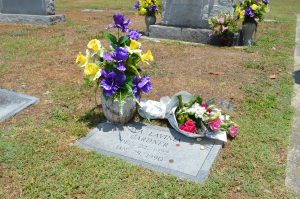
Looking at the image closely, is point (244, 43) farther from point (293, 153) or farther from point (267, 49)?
point (293, 153)

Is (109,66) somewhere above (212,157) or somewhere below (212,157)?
above

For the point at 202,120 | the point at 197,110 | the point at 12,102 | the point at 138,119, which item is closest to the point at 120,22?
the point at 138,119

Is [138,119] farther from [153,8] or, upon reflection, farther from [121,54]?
[153,8]

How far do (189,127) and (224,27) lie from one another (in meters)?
4.26

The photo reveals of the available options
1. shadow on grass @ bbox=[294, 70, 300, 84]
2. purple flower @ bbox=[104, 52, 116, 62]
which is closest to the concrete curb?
shadow on grass @ bbox=[294, 70, 300, 84]

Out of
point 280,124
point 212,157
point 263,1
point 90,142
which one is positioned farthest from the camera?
point 263,1

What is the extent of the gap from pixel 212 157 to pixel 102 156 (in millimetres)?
1082

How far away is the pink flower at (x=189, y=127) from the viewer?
11.2 ft

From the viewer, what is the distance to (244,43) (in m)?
7.42

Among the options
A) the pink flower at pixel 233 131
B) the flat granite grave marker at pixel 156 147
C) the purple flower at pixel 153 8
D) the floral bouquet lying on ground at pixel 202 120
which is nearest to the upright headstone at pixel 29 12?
the purple flower at pixel 153 8

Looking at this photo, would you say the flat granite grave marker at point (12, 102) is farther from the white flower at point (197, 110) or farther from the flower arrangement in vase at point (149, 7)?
the flower arrangement in vase at point (149, 7)

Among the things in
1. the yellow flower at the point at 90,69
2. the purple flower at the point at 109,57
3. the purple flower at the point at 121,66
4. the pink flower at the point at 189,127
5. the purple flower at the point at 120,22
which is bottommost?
the pink flower at the point at 189,127

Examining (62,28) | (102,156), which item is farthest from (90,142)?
(62,28)

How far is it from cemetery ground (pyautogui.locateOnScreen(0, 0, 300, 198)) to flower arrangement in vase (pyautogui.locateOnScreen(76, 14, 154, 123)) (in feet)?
1.57
